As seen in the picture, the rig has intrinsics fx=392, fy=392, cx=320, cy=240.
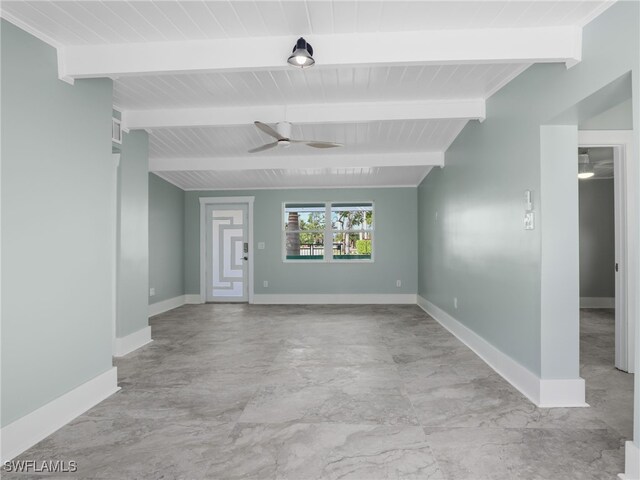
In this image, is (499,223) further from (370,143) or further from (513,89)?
(370,143)

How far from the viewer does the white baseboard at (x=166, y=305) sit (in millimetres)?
6658

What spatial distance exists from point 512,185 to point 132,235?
3.86 metres

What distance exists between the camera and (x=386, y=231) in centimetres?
789

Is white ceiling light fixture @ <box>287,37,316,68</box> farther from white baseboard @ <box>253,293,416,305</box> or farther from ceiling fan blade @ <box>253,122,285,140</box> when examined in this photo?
white baseboard @ <box>253,293,416,305</box>

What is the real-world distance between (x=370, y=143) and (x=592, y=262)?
499cm

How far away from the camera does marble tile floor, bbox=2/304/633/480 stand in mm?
2061

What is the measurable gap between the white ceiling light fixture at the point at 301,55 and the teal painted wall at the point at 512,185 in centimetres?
164

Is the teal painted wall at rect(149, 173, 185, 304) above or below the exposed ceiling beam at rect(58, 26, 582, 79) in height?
below

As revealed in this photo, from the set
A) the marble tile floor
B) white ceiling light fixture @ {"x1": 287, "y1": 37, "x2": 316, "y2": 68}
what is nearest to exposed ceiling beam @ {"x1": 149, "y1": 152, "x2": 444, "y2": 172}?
the marble tile floor

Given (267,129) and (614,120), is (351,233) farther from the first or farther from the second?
(614,120)

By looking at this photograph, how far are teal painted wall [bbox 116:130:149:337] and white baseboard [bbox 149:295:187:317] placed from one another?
212 centimetres

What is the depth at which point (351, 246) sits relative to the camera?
26.3 ft

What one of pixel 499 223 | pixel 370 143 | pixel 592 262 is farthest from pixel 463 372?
pixel 592 262

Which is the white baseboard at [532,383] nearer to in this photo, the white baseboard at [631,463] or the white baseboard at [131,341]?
the white baseboard at [631,463]
